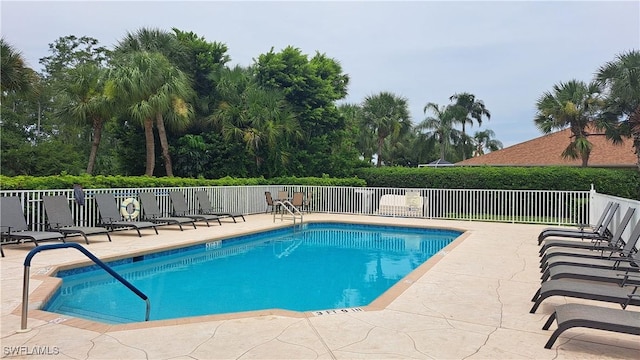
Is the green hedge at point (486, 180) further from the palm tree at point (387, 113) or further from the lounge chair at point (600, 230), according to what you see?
the palm tree at point (387, 113)

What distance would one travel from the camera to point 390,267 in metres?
8.52

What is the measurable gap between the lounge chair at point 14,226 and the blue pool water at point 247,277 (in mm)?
1508

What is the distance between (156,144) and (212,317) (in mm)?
18149

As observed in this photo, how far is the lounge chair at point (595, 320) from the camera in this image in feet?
10.6

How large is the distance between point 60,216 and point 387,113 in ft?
69.8

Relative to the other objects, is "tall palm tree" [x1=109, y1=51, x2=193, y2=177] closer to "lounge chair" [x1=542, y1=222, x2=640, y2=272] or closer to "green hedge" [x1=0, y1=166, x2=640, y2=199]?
"green hedge" [x1=0, y1=166, x2=640, y2=199]

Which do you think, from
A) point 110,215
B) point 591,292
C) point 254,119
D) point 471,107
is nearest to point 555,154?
point 471,107

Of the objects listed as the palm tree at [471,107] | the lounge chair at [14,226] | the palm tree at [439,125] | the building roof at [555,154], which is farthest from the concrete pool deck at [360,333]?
the palm tree at [471,107]

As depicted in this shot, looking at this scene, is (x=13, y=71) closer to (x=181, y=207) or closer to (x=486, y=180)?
(x=181, y=207)

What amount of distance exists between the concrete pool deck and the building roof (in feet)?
60.3

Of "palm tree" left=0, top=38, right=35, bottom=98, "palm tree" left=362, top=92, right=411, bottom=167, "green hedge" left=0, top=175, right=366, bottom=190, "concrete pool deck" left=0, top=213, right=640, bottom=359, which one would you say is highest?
"palm tree" left=362, top=92, right=411, bottom=167

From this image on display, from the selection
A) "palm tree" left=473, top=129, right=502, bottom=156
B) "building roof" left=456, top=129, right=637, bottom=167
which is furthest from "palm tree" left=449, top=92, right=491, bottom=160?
"building roof" left=456, top=129, right=637, bottom=167

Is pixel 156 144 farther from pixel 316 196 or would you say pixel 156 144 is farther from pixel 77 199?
pixel 77 199

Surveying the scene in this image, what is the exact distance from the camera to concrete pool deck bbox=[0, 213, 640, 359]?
347cm
